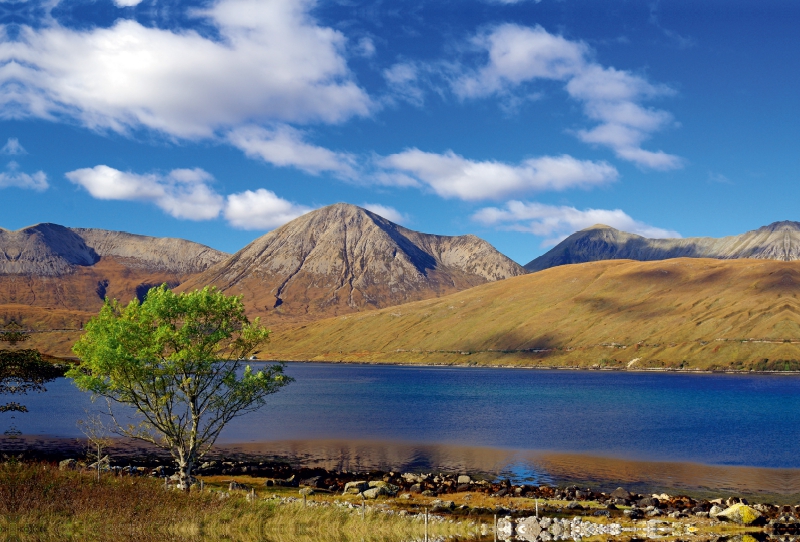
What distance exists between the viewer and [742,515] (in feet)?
143

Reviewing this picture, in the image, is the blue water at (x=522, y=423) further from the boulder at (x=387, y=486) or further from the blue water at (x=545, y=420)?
the boulder at (x=387, y=486)

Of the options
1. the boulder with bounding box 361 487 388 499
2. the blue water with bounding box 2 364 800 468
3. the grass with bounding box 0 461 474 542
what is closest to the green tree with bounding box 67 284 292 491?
the grass with bounding box 0 461 474 542

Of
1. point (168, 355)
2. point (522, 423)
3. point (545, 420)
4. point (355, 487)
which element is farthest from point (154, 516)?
point (545, 420)

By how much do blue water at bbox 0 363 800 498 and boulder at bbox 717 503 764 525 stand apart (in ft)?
91.5

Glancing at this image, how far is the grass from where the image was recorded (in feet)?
90.8

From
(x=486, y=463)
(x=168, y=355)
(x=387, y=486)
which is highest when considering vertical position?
(x=168, y=355)

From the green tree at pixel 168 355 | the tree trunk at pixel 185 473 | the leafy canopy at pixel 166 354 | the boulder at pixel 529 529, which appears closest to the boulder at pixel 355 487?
the green tree at pixel 168 355

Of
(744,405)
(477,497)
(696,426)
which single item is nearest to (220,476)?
(477,497)

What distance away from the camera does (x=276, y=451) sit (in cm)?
8275

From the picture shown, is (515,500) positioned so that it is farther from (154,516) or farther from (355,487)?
(154,516)

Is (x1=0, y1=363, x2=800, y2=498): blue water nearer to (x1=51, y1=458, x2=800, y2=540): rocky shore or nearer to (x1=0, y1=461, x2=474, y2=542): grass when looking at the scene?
(x1=51, y1=458, x2=800, y2=540): rocky shore

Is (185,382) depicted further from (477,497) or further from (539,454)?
(539,454)

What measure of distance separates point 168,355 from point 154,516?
17.0 m

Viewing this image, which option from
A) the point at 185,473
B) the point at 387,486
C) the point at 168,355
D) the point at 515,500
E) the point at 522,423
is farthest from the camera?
the point at 522,423
